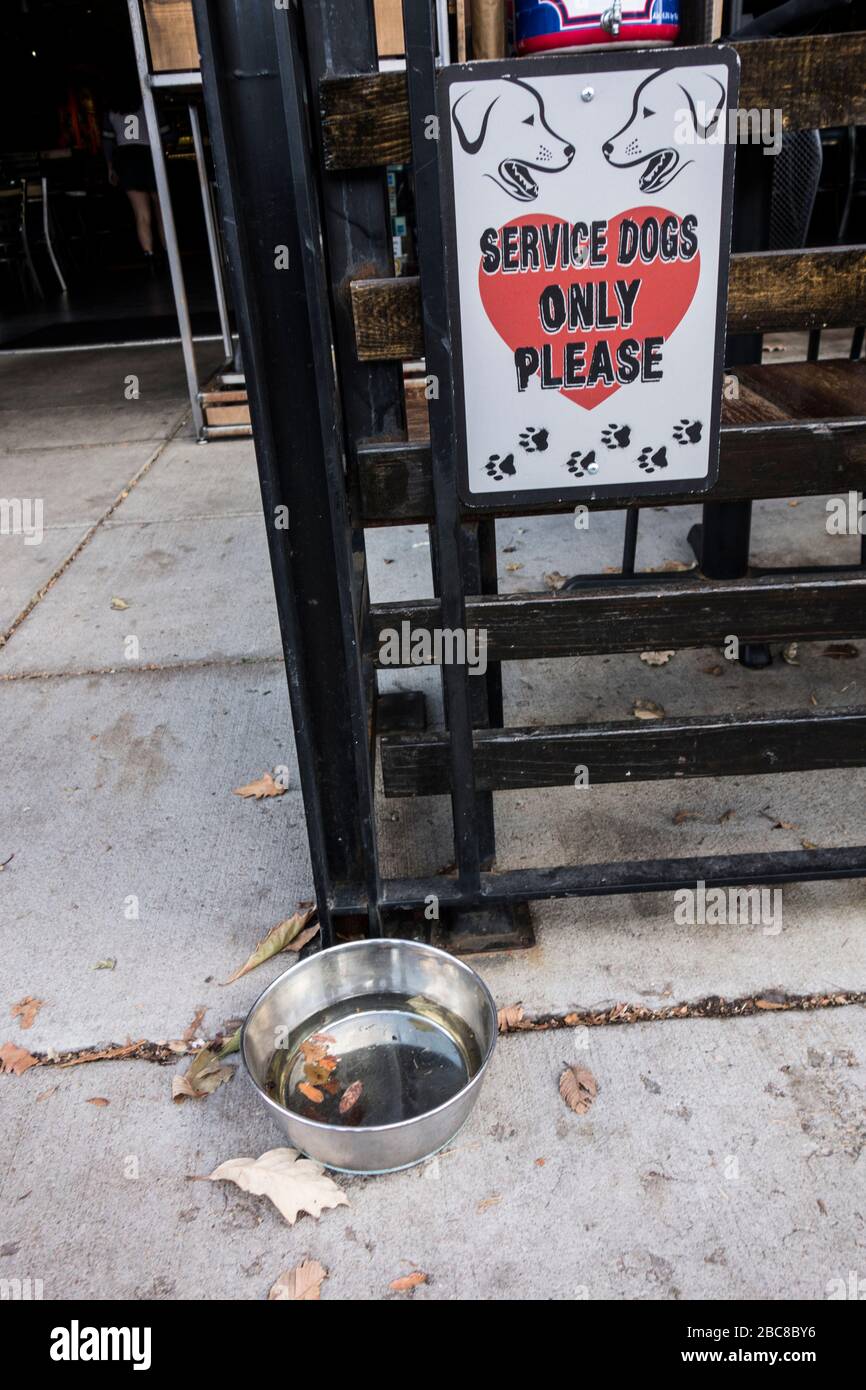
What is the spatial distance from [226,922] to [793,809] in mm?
1454

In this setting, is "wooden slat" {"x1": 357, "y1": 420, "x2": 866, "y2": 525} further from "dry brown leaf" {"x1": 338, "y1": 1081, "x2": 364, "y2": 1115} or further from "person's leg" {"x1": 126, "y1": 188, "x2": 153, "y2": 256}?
"person's leg" {"x1": 126, "y1": 188, "x2": 153, "y2": 256}

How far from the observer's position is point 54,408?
739 cm

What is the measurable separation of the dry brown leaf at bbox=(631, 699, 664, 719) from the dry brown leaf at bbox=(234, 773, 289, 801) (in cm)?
107

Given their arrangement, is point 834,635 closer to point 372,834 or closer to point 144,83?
point 372,834

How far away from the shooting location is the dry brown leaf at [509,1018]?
2092 mm

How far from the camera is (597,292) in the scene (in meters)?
1.76

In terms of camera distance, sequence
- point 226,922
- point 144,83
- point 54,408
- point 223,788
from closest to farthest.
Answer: point 226,922 → point 223,788 → point 144,83 → point 54,408

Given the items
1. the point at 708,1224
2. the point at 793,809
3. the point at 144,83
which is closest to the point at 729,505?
the point at 793,809

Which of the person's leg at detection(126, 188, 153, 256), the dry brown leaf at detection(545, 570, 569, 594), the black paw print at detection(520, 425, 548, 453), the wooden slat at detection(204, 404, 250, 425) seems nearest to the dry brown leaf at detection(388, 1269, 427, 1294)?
the black paw print at detection(520, 425, 548, 453)

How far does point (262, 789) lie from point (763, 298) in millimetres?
1769
